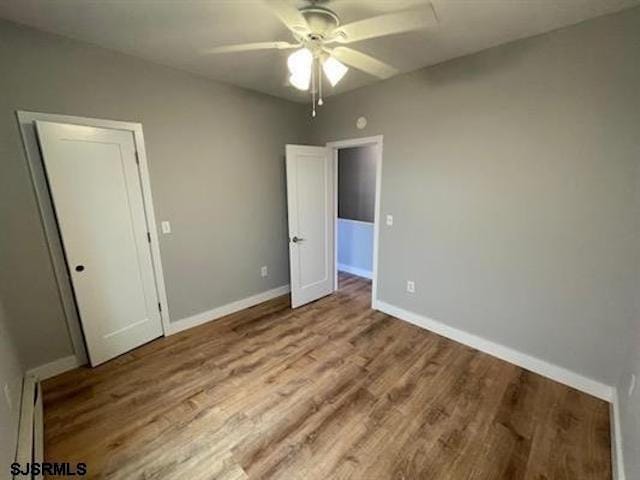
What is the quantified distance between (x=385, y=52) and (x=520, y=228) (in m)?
1.81

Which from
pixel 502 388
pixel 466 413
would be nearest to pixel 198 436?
pixel 466 413

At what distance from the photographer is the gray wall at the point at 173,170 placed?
1.97 metres

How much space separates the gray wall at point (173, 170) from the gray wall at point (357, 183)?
1131 mm

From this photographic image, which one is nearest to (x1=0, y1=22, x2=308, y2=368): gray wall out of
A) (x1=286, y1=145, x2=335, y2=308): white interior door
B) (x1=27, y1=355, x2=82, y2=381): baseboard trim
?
(x1=27, y1=355, x2=82, y2=381): baseboard trim

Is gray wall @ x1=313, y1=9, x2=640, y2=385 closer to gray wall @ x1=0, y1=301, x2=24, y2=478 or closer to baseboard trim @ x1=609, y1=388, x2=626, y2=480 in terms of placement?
baseboard trim @ x1=609, y1=388, x2=626, y2=480

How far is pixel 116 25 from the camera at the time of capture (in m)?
1.88

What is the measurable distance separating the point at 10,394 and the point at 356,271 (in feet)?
13.3

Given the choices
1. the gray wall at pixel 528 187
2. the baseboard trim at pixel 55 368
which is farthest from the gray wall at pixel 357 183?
the baseboard trim at pixel 55 368

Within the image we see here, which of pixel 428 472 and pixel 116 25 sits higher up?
pixel 116 25

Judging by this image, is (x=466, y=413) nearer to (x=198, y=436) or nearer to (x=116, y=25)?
(x=198, y=436)

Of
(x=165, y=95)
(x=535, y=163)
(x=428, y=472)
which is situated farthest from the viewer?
(x=165, y=95)

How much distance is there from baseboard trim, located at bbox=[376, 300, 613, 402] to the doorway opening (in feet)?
4.48

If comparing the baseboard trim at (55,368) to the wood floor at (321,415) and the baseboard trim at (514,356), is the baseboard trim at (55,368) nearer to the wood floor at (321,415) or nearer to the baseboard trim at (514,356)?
the wood floor at (321,415)

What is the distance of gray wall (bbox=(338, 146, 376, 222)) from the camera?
14.5 ft
